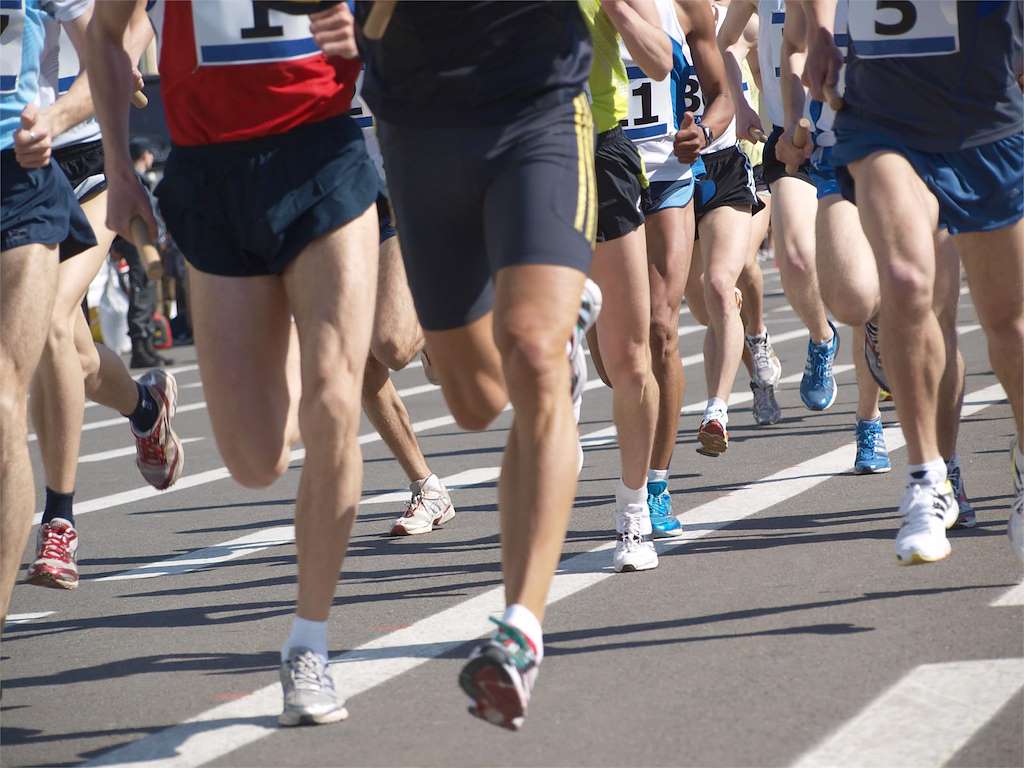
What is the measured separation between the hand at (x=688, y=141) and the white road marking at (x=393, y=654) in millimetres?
1366

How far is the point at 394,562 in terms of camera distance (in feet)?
22.3

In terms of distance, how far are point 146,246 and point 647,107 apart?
2.91 meters

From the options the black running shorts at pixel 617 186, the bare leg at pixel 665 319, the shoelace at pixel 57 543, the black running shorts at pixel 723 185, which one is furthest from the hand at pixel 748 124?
the shoelace at pixel 57 543

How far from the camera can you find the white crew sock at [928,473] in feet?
17.7

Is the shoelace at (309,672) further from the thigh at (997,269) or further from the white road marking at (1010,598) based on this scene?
the thigh at (997,269)

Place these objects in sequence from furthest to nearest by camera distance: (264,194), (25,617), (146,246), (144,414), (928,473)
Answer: (144,414), (25,617), (928,473), (146,246), (264,194)

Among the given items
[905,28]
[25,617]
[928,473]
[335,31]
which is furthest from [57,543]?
[905,28]

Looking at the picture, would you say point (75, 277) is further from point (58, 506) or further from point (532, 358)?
point (532, 358)

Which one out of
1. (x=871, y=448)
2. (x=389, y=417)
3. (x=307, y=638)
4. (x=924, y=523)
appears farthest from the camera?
(x=871, y=448)

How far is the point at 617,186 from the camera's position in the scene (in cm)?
620

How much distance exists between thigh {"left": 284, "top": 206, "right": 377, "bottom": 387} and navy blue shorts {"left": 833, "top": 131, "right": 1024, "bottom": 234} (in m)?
1.73

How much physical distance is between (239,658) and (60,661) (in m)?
0.57

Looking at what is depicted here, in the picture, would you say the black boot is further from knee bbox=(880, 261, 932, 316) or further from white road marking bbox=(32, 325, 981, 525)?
knee bbox=(880, 261, 932, 316)

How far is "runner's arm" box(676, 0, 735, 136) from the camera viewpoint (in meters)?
6.65
